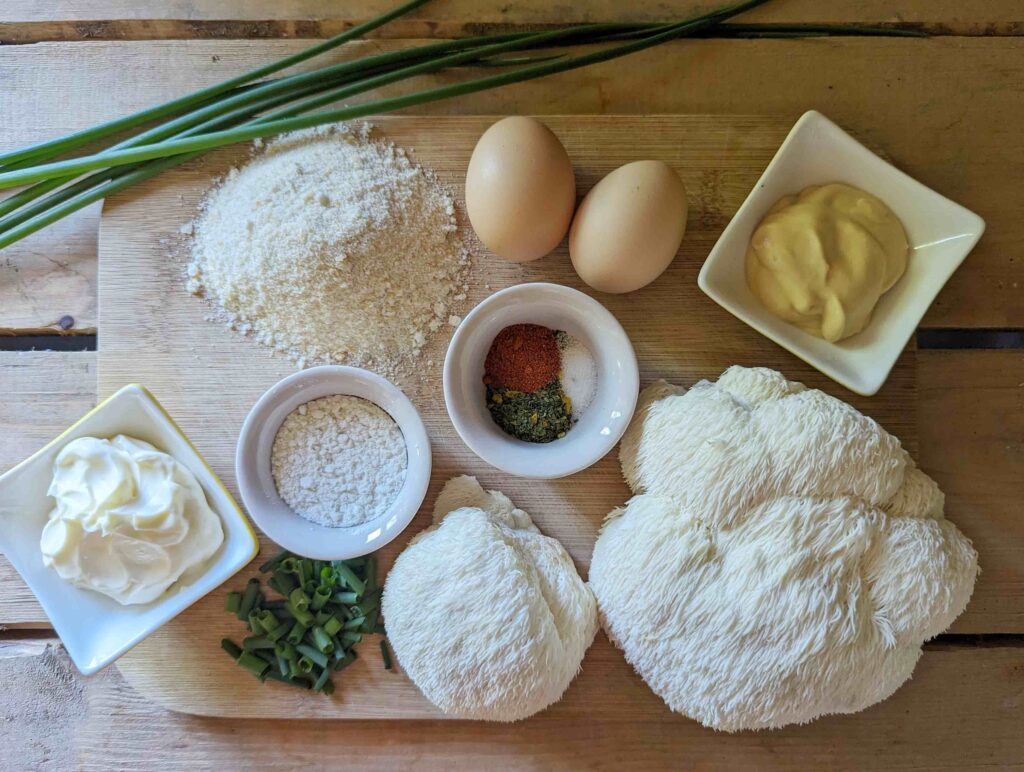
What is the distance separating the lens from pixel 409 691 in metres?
0.84

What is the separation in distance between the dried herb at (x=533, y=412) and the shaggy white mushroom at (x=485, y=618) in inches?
4.3

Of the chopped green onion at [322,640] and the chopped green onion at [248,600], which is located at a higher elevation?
the chopped green onion at [248,600]

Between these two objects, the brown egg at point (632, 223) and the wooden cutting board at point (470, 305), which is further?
the wooden cutting board at point (470, 305)

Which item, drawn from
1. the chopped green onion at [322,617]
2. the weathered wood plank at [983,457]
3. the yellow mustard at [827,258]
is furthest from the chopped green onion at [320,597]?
the weathered wood plank at [983,457]

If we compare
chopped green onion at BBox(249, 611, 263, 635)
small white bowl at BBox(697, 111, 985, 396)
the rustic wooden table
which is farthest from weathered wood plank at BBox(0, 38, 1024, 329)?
chopped green onion at BBox(249, 611, 263, 635)

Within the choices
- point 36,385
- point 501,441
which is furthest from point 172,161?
point 501,441

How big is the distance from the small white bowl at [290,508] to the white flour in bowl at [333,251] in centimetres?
6

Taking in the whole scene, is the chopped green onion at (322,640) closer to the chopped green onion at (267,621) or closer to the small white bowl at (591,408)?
the chopped green onion at (267,621)

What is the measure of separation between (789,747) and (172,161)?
103 centimetres

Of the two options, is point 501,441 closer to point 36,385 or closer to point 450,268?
point 450,268

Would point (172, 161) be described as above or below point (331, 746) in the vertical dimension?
above

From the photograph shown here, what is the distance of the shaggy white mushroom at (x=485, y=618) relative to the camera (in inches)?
29.4

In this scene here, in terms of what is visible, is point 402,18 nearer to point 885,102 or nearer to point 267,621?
point 885,102

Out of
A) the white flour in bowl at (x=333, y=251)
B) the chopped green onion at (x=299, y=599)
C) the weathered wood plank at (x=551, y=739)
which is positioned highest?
the white flour in bowl at (x=333, y=251)
